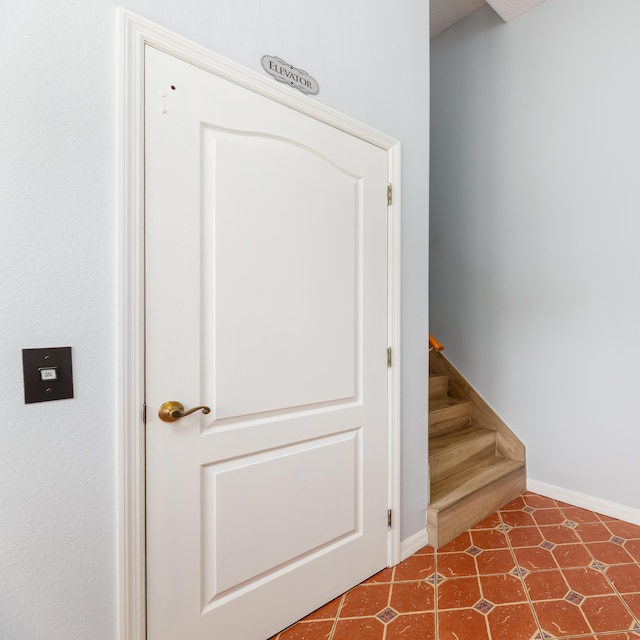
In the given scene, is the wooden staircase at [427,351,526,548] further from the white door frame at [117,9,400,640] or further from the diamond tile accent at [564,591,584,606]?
the white door frame at [117,9,400,640]

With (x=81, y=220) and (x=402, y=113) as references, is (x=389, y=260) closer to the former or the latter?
(x=402, y=113)

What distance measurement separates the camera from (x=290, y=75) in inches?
62.2

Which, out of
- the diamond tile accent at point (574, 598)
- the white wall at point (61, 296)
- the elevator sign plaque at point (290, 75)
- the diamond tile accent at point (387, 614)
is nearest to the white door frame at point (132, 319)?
the white wall at point (61, 296)

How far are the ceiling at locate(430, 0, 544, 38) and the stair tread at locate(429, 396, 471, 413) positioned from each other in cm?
268

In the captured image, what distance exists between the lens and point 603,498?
2.50 meters

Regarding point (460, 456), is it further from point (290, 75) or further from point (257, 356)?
point (290, 75)

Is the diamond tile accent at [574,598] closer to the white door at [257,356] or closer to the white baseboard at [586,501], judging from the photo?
the white door at [257,356]

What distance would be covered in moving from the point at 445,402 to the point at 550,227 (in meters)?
1.40

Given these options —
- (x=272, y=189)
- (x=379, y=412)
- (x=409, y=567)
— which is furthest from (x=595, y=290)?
(x=272, y=189)

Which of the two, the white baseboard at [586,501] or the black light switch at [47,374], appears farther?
the white baseboard at [586,501]

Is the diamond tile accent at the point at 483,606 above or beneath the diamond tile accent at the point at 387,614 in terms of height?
above

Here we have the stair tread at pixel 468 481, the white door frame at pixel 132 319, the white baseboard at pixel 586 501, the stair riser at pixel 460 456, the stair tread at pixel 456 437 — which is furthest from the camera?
the stair tread at pixel 456 437

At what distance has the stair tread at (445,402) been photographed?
3.00 metres

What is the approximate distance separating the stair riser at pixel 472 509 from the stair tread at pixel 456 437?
11.7 inches
